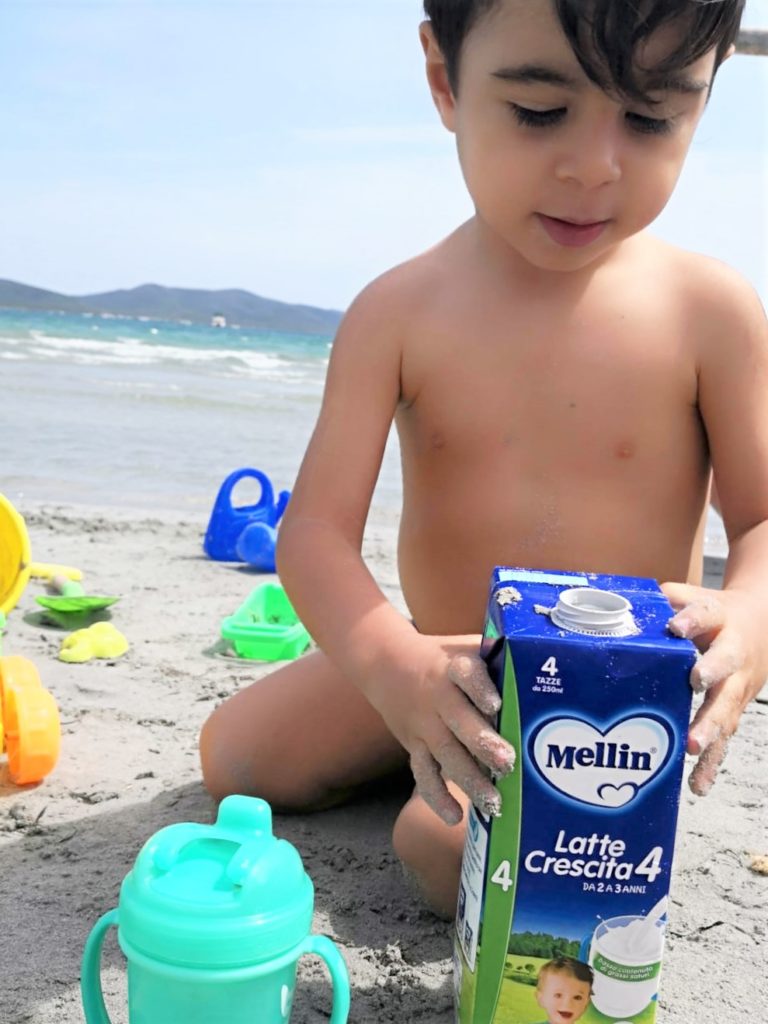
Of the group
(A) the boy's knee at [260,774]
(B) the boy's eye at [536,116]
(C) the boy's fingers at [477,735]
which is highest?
(B) the boy's eye at [536,116]

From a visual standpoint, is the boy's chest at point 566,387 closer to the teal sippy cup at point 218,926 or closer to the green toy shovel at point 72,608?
the teal sippy cup at point 218,926

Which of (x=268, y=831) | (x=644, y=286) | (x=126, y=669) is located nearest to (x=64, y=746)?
(x=126, y=669)

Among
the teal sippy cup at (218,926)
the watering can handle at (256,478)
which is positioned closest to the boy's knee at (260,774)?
the teal sippy cup at (218,926)

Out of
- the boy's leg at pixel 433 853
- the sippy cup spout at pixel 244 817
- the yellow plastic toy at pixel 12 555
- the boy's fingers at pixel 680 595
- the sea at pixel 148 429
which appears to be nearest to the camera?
the sippy cup spout at pixel 244 817

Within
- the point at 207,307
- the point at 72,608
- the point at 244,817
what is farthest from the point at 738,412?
the point at 207,307

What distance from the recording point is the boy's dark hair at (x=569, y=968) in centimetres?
113

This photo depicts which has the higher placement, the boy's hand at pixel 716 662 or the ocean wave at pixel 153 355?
the boy's hand at pixel 716 662

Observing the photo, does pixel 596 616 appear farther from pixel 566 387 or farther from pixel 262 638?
pixel 262 638

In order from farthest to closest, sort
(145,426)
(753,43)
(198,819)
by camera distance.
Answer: (145,426) < (753,43) < (198,819)

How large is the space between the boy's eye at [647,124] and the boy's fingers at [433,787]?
0.79 meters

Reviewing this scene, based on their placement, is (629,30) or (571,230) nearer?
(629,30)

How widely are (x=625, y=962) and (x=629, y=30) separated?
1.03m

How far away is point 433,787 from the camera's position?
4.00 feet

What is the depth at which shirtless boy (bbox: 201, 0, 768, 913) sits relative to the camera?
1.34 m
